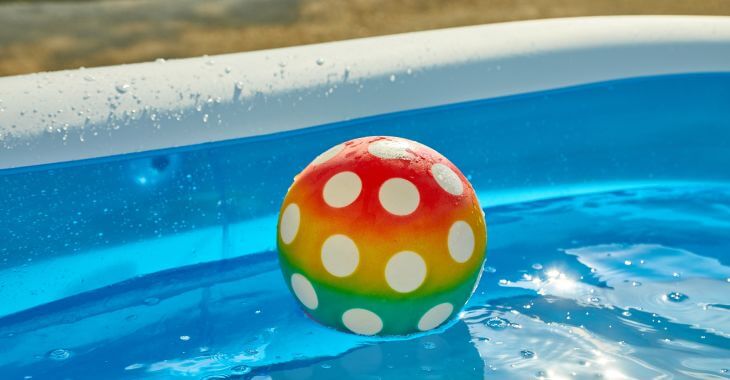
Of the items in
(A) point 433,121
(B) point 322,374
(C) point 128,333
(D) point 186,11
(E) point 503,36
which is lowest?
(B) point 322,374

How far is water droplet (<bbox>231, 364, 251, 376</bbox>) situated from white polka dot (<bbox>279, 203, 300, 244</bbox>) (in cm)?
28

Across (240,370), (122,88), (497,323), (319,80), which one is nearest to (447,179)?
(497,323)

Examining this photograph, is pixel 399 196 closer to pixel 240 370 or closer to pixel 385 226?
pixel 385 226

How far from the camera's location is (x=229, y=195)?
2.64m

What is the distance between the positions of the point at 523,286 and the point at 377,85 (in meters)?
0.75

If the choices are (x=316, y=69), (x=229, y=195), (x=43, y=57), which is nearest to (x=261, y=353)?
(x=229, y=195)

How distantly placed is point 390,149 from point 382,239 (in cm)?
20

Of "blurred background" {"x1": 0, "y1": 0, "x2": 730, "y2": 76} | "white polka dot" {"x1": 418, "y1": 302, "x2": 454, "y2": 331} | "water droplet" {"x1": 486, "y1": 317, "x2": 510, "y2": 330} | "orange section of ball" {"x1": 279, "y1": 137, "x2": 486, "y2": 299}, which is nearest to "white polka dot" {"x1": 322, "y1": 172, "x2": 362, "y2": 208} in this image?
"orange section of ball" {"x1": 279, "y1": 137, "x2": 486, "y2": 299}

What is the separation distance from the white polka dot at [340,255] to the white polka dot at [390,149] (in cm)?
19

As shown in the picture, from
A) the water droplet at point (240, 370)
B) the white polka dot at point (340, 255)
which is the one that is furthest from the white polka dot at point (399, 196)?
the water droplet at point (240, 370)

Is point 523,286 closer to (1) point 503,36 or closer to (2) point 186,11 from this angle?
(1) point 503,36

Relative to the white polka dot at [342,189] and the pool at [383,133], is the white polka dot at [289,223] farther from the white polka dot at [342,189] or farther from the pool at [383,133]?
the pool at [383,133]

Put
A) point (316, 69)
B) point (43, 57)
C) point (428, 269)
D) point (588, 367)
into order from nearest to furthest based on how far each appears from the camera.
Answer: point (428, 269) → point (588, 367) → point (316, 69) → point (43, 57)

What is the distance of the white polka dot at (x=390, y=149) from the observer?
1.99 m
